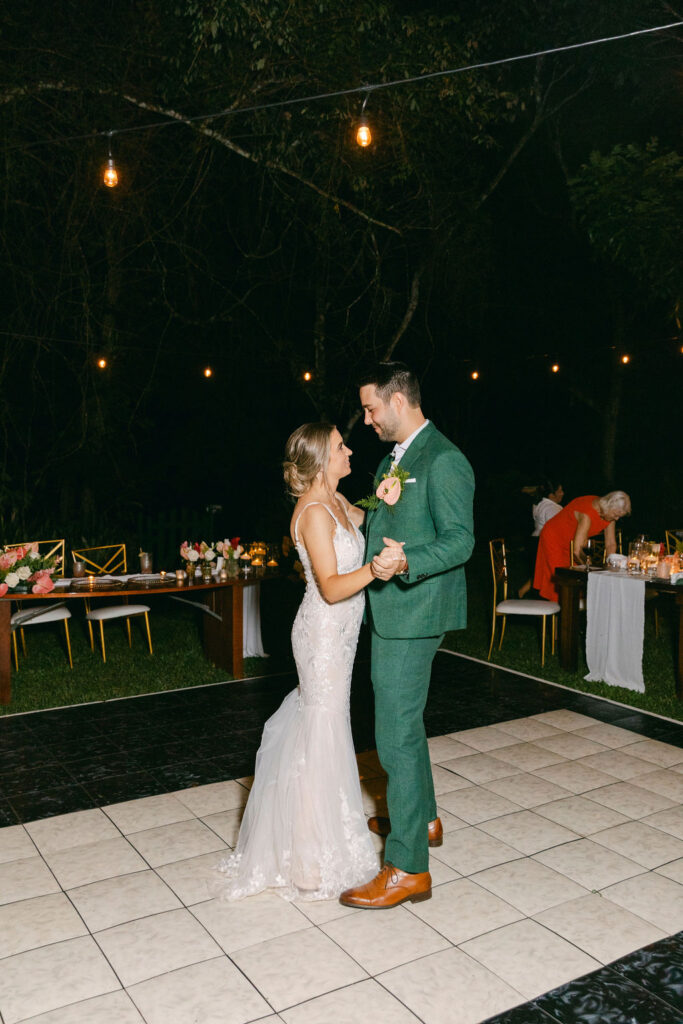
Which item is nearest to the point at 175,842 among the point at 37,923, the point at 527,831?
the point at 37,923

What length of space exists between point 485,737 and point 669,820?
1.30 meters

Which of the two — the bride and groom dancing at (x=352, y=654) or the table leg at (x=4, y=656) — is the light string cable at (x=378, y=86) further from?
the table leg at (x=4, y=656)

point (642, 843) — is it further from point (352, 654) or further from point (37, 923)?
point (37, 923)

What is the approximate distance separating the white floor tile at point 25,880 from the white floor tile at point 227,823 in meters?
0.71

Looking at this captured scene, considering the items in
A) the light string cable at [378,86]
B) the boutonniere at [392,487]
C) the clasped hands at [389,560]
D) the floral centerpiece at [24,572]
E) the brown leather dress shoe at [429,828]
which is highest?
the light string cable at [378,86]

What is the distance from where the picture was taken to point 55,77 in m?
7.26

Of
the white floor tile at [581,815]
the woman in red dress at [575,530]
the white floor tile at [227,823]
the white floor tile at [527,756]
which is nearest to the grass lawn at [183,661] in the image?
the woman in red dress at [575,530]

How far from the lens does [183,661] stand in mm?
6727

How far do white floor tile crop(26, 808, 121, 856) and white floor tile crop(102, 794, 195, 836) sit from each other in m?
0.05

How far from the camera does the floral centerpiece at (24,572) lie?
560 centimetres

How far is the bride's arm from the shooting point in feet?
9.46

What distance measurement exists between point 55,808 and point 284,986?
1.79 meters

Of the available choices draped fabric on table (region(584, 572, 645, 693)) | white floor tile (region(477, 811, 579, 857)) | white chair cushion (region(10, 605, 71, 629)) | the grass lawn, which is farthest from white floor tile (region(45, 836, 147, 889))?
draped fabric on table (region(584, 572, 645, 693))

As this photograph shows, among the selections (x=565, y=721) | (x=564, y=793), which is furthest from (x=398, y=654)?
(x=565, y=721)
